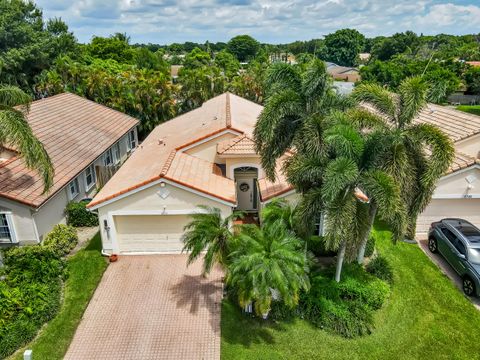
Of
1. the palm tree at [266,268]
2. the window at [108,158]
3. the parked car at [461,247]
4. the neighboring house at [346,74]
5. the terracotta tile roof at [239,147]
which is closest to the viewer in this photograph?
the palm tree at [266,268]

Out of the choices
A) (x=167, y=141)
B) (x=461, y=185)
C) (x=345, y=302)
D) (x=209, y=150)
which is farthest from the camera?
(x=167, y=141)

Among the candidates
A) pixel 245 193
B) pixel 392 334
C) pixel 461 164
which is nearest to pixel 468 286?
pixel 392 334

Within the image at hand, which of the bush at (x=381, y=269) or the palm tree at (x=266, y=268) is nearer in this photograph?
the palm tree at (x=266, y=268)

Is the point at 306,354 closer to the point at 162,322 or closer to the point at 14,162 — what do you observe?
the point at 162,322

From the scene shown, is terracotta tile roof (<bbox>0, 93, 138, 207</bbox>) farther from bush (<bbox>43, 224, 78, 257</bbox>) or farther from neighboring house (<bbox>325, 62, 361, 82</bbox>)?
neighboring house (<bbox>325, 62, 361, 82</bbox>)

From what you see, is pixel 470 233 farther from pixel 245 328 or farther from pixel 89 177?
pixel 89 177

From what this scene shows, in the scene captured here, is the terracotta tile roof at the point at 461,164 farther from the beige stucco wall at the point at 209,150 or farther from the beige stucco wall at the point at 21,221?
the beige stucco wall at the point at 21,221

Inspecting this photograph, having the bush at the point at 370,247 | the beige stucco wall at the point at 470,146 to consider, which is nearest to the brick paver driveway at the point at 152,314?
the bush at the point at 370,247

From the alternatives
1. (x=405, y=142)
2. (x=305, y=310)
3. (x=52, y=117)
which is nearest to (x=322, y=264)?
(x=305, y=310)
